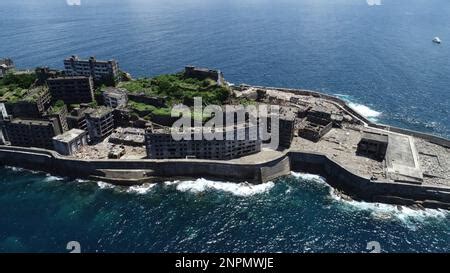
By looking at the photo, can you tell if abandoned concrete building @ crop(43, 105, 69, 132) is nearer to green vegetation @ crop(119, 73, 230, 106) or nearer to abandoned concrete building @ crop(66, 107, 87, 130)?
abandoned concrete building @ crop(66, 107, 87, 130)

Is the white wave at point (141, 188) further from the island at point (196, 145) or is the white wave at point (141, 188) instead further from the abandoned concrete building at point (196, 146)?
the abandoned concrete building at point (196, 146)

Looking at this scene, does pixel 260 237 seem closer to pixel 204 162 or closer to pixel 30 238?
pixel 204 162

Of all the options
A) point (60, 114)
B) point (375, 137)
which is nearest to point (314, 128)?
point (375, 137)

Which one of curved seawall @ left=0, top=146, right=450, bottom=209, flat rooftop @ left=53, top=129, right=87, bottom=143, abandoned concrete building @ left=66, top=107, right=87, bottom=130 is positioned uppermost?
abandoned concrete building @ left=66, top=107, right=87, bottom=130

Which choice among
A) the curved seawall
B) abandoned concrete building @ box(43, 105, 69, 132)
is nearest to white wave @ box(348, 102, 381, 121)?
the curved seawall

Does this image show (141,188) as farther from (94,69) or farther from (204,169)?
(94,69)

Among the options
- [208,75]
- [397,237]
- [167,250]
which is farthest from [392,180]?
[208,75]

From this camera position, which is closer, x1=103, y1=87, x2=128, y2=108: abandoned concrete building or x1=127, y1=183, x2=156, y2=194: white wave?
x1=127, y1=183, x2=156, y2=194: white wave
